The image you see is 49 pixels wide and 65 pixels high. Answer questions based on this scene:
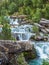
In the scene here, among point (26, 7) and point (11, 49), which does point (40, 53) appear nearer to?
point (11, 49)

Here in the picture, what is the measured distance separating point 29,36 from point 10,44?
69.4 feet

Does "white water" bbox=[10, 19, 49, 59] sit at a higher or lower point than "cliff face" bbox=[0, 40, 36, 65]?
lower

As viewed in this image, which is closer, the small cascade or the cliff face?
the cliff face

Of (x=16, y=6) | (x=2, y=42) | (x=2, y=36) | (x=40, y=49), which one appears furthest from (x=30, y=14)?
(x=2, y=42)

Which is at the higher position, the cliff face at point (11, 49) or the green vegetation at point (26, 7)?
the cliff face at point (11, 49)

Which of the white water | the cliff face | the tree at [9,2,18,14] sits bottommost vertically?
Answer: the tree at [9,2,18,14]

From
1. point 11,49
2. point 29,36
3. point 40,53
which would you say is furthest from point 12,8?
point 11,49

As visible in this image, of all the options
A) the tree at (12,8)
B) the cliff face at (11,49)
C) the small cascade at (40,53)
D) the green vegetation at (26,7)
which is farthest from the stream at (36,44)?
the tree at (12,8)

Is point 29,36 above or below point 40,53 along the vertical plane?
below

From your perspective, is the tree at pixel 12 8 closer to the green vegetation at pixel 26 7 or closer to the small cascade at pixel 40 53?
the green vegetation at pixel 26 7

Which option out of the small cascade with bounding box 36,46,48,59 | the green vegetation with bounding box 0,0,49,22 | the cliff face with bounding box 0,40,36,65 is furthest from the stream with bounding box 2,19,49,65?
the green vegetation with bounding box 0,0,49,22

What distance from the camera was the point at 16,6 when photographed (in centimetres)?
7138

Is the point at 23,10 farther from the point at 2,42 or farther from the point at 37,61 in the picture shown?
the point at 2,42

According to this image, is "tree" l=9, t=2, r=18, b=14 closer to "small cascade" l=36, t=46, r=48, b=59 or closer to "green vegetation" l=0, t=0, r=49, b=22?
"green vegetation" l=0, t=0, r=49, b=22
